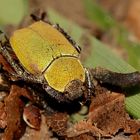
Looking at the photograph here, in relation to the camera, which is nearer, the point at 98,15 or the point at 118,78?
the point at 118,78

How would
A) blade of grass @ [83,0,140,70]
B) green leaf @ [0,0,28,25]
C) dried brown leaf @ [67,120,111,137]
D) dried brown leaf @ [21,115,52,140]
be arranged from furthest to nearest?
1. blade of grass @ [83,0,140,70]
2. green leaf @ [0,0,28,25]
3. dried brown leaf @ [21,115,52,140]
4. dried brown leaf @ [67,120,111,137]

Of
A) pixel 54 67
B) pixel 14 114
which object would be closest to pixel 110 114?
pixel 54 67

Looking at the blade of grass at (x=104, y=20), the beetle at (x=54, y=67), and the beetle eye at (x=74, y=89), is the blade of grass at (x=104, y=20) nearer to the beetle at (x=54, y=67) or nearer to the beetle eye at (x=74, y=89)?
the beetle at (x=54, y=67)

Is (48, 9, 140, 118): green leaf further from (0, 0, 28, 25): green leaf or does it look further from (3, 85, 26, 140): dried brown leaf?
(3, 85, 26, 140): dried brown leaf

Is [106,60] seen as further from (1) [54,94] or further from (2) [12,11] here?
(2) [12,11]

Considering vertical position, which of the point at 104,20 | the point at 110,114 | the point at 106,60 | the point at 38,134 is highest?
the point at 106,60

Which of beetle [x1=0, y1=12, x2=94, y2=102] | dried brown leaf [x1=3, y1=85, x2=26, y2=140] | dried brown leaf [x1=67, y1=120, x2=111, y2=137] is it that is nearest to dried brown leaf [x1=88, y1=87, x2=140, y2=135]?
dried brown leaf [x1=67, y1=120, x2=111, y2=137]

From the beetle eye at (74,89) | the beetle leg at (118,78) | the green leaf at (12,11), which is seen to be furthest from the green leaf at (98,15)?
the beetle eye at (74,89)

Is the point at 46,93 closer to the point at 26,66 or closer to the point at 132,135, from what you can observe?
the point at 26,66
